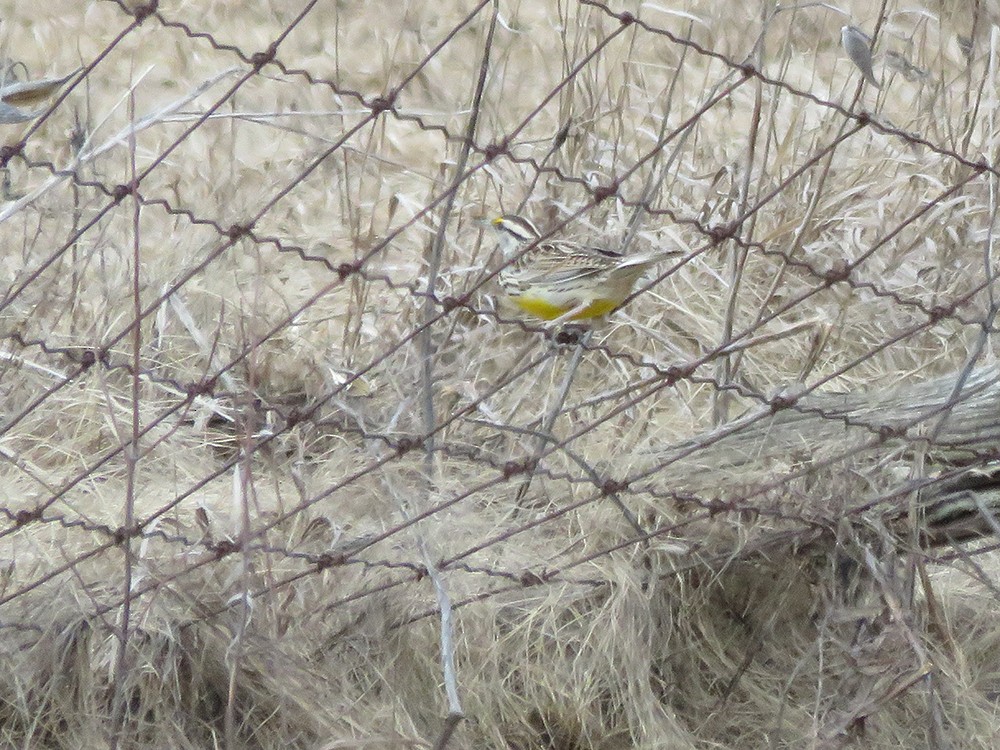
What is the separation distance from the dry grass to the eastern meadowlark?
0.19 metres

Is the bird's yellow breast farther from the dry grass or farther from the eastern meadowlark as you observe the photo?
the dry grass

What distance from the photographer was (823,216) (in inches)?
199

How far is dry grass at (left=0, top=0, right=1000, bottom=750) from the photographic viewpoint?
300 cm

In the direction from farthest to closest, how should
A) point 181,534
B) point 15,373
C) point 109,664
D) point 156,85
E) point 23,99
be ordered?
point 156,85, point 15,373, point 181,534, point 109,664, point 23,99

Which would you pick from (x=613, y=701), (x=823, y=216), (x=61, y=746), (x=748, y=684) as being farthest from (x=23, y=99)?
(x=823, y=216)

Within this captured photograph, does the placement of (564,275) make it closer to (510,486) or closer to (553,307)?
(553,307)

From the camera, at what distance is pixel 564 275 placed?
160 inches

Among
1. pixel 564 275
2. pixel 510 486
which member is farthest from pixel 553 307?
pixel 510 486

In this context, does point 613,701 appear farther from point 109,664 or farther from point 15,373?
point 15,373

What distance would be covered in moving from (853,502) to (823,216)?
203 centimetres

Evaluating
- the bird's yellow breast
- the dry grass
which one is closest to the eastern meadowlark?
the bird's yellow breast

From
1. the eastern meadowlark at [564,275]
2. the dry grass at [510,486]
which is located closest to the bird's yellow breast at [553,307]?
the eastern meadowlark at [564,275]

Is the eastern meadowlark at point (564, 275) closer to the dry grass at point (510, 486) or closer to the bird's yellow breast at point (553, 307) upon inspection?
the bird's yellow breast at point (553, 307)

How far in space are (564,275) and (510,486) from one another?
2.37 ft
